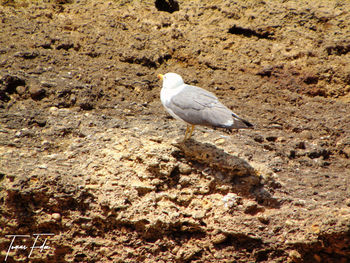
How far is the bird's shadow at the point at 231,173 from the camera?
9.61 ft

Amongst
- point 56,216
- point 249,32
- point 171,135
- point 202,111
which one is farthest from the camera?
point 249,32

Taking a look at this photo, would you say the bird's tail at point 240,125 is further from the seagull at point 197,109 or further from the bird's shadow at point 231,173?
the bird's shadow at point 231,173

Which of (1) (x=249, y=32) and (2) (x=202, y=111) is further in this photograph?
(1) (x=249, y=32)

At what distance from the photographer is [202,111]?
2.91 meters

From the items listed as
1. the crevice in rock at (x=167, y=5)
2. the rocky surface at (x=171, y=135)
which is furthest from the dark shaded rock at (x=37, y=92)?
the crevice in rock at (x=167, y=5)

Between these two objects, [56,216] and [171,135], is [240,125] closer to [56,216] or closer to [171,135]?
[171,135]

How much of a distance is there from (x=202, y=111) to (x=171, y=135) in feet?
1.50

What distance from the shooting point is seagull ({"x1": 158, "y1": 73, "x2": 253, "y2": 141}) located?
2828 millimetres

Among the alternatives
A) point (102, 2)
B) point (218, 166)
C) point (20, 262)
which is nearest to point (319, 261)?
point (218, 166)

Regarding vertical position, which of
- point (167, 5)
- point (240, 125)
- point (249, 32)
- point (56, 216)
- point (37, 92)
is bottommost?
point (56, 216)

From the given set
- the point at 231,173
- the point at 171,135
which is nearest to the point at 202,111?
the point at 171,135

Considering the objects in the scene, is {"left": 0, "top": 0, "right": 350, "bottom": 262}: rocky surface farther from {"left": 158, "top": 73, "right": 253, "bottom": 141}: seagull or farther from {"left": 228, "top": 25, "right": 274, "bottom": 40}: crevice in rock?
{"left": 158, "top": 73, "right": 253, "bottom": 141}: seagull

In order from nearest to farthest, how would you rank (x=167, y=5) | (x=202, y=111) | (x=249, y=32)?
(x=202, y=111), (x=249, y=32), (x=167, y=5)

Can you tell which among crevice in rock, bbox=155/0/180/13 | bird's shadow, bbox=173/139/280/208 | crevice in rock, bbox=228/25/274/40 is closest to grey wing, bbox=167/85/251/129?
bird's shadow, bbox=173/139/280/208
